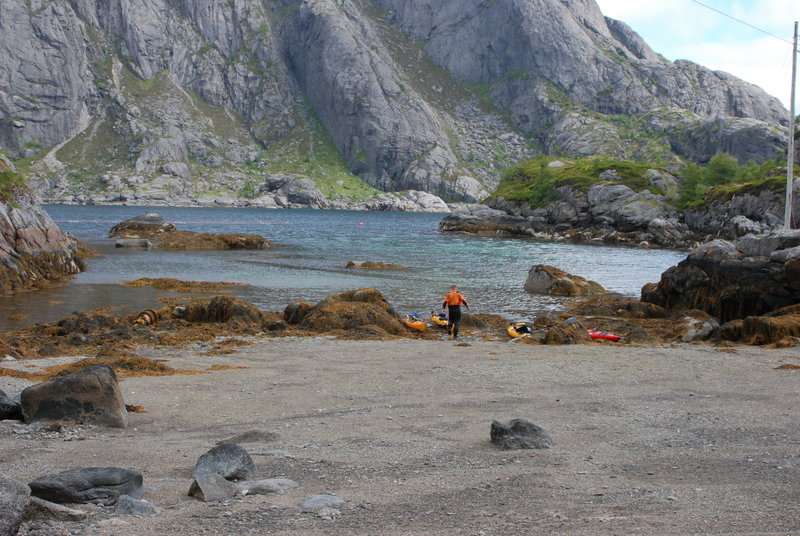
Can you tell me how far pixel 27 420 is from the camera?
9.23 m

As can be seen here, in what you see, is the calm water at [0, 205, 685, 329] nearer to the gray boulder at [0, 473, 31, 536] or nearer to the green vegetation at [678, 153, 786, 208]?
the green vegetation at [678, 153, 786, 208]

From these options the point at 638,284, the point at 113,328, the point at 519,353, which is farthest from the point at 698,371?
the point at 638,284

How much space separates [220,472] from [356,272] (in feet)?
117

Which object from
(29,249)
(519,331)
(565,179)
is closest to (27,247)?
(29,249)

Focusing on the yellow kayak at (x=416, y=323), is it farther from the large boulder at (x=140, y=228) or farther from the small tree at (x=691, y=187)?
the small tree at (x=691, y=187)

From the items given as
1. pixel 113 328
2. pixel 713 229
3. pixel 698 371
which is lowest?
pixel 113 328

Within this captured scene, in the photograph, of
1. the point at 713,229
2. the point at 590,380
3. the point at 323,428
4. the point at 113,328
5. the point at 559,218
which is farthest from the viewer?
the point at 559,218

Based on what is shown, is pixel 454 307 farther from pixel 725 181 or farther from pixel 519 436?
pixel 725 181

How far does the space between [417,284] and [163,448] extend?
2853 centimetres

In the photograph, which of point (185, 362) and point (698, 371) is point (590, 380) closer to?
point (698, 371)

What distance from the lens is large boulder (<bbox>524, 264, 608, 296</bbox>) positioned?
33688 mm

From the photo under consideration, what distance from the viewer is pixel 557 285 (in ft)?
111

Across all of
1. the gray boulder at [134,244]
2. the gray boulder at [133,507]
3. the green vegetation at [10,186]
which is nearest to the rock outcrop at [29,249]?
the green vegetation at [10,186]

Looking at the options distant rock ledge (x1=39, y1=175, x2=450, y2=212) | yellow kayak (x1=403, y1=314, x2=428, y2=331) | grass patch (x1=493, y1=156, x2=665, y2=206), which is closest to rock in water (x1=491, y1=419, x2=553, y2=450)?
yellow kayak (x1=403, y1=314, x2=428, y2=331)
